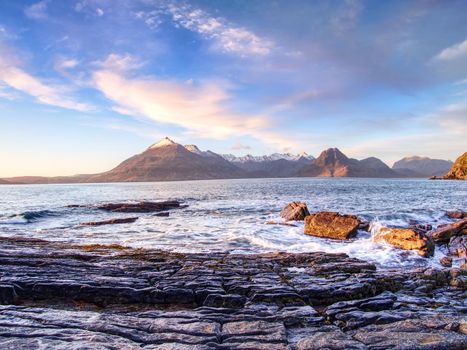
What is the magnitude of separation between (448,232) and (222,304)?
67.2 feet

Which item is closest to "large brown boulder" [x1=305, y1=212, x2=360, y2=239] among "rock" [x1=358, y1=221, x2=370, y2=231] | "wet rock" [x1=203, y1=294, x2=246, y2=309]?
"rock" [x1=358, y1=221, x2=370, y2=231]

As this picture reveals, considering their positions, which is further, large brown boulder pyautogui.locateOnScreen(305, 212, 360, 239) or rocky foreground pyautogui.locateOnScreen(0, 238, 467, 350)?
large brown boulder pyautogui.locateOnScreen(305, 212, 360, 239)

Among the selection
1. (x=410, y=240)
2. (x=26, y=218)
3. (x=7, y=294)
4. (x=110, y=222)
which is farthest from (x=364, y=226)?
(x=26, y=218)

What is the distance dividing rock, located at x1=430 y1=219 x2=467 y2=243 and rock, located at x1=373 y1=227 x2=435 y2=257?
338 cm

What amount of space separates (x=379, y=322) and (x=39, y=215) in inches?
1806

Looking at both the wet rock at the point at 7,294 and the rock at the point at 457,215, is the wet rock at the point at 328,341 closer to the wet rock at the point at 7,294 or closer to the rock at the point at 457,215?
the wet rock at the point at 7,294

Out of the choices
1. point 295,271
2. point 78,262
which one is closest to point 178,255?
point 78,262

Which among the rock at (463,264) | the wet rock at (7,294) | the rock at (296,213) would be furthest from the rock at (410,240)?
the wet rock at (7,294)

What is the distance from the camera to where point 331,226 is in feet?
87.5

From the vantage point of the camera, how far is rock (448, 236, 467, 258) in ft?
64.4

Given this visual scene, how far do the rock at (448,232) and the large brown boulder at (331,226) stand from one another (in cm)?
540

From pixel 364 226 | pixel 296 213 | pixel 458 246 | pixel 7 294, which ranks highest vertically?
pixel 7 294

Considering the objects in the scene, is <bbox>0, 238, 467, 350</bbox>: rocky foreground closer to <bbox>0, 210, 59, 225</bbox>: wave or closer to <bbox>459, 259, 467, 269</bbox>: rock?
<bbox>459, 259, 467, 269</bbox>: rock

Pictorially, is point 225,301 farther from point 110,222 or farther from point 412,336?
point 110,222
